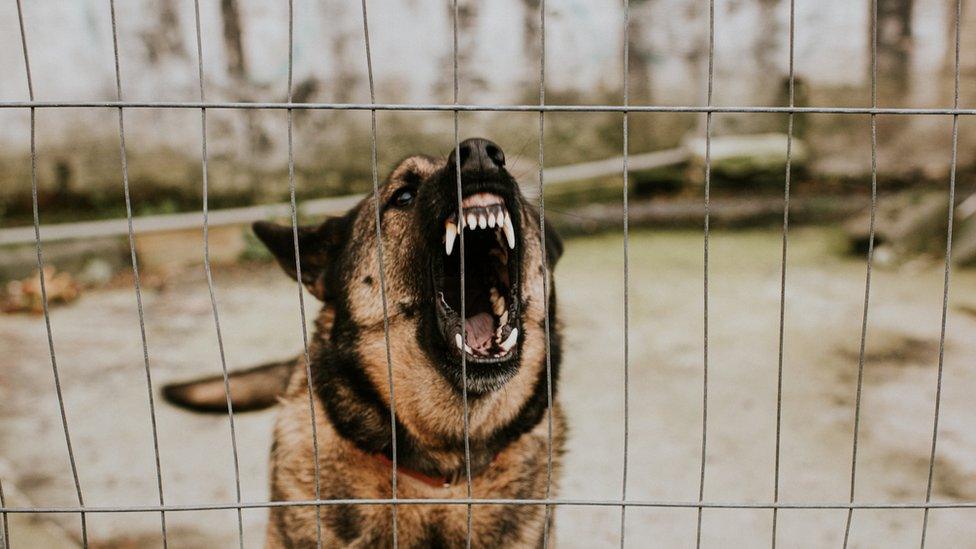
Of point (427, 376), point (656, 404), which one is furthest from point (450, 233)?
point (656, 404)

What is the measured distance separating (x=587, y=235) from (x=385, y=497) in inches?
234

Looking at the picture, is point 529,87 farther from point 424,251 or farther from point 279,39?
point 424,251

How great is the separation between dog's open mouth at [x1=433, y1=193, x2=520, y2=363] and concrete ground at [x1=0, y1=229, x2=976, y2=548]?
78cm

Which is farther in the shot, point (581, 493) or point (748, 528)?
point (581, 493)

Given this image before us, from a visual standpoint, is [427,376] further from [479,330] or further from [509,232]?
[509,232]

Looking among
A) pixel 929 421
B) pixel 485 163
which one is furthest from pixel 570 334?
pixel 485 163

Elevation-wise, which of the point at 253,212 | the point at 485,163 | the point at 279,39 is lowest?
the point at 253,212

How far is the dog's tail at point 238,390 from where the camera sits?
3648mm

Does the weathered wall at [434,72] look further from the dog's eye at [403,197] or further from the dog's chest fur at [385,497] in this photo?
the dog's chest fur at [385,497]

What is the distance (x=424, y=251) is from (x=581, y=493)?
1640 millimetres

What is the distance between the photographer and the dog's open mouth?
7.24 feet

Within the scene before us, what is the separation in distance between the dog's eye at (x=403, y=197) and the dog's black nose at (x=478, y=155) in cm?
46

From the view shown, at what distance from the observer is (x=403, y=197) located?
260 centimetres

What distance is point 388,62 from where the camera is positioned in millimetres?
7723
